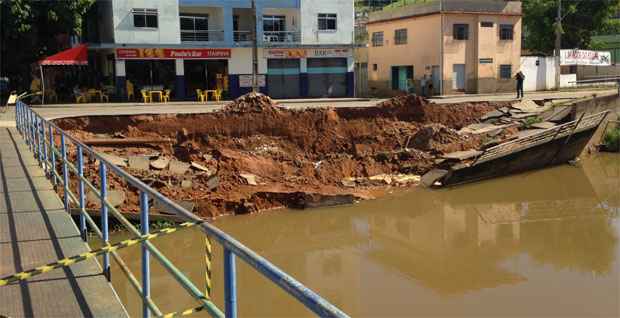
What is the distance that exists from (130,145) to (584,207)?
14900 mm

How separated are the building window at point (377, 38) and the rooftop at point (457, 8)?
162 cm

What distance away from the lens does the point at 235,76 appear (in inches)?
1433

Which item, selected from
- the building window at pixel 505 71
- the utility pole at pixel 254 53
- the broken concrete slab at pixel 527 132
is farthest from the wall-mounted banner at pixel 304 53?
the broken concrete slab at pixel 527 132

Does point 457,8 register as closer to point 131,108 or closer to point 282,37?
point 282,37

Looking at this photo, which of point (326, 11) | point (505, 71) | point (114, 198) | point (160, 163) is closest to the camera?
point (114, 198)

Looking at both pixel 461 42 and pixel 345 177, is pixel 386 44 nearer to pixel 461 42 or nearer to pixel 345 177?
pixel 461 42

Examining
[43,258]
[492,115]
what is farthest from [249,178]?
[43,258]

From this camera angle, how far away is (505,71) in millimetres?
41719

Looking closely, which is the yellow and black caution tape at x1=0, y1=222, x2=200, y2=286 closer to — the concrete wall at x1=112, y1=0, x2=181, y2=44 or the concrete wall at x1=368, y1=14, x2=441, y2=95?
the concrete wall at x1=112, y1=0, x2=181, y2=44

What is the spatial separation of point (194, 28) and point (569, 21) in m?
32.5

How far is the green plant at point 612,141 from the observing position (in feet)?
92.9

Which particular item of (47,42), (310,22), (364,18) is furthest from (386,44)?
(47,42)

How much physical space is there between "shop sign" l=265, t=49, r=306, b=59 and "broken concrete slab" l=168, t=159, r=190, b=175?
1781cm

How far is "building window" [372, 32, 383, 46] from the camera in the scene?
44.0 m
